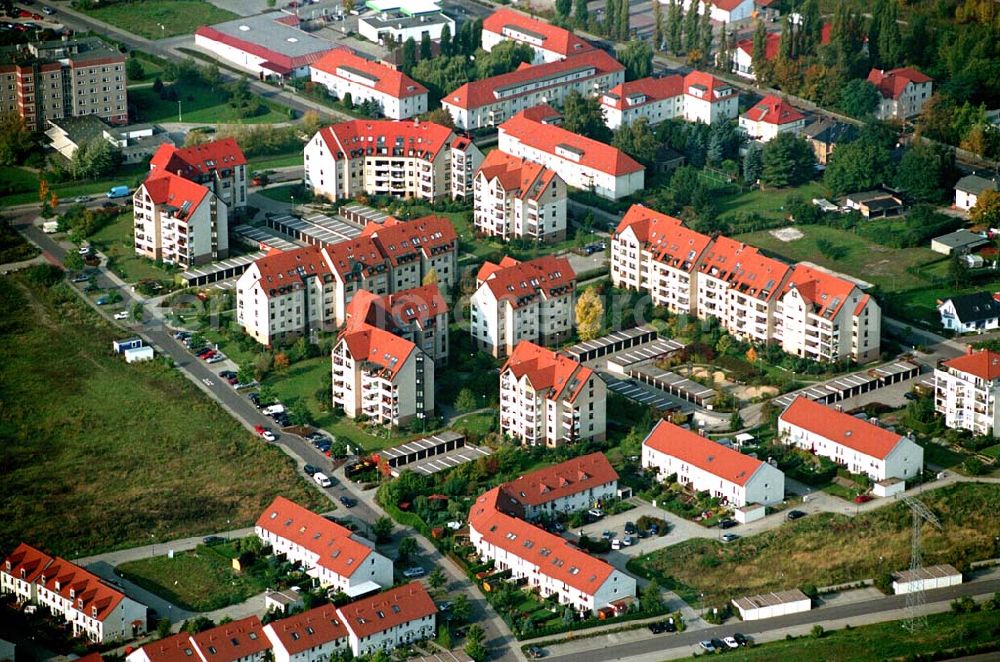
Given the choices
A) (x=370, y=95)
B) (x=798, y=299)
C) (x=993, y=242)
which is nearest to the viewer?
(x=798, y=299)

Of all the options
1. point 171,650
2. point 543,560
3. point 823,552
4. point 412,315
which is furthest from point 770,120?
point 171,650

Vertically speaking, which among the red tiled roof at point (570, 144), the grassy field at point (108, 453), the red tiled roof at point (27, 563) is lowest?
the grassy field at point (108, 453)

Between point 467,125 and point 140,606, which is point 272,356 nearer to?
point 140,606

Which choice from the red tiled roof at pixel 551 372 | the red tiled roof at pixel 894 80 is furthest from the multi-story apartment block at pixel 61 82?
the red tiled roof at pixel 894 80

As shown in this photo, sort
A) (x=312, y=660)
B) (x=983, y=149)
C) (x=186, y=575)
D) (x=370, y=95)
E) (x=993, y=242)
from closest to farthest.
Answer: (x=312, y=660)
(x=186, y=575)
(x=993, y=242)
(x=983, y=149)
(x=370, y=95)

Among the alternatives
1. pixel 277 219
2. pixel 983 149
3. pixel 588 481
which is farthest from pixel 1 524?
pixel 983 149

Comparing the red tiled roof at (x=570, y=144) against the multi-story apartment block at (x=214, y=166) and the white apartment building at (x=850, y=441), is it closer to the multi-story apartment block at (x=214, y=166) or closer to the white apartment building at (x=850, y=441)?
the multi-story apartment block at (x=214, y=166)
